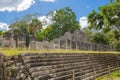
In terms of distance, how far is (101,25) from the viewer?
34.0 metres

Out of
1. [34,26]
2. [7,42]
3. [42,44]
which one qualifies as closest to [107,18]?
[42,44]

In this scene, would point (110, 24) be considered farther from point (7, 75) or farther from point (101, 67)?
point (7, 75)

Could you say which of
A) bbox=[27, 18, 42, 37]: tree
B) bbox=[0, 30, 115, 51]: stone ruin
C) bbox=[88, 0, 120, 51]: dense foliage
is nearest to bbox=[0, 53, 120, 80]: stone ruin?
bbox=[0, 30, 115, 51]: stone ruin

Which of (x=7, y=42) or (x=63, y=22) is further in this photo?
(x=63, y=22)

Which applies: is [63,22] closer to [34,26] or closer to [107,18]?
[34,26]

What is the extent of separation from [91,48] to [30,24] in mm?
39020

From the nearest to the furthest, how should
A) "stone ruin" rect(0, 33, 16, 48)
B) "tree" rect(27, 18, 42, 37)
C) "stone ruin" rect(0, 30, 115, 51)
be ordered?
"stone ruin" rect(0, 33, 16, 48), "stone ruin" rect(0, 30, 115, 51), "tree" rect(27, 18, 42, 37)

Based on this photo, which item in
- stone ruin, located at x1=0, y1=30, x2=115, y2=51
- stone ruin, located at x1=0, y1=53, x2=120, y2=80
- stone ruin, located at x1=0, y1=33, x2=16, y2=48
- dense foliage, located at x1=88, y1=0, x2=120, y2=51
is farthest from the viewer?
dense foliage, located at x1=88, y1=0, x2=120, y2=51

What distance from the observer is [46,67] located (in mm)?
14227

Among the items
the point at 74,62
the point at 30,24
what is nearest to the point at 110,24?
the point at 74,62

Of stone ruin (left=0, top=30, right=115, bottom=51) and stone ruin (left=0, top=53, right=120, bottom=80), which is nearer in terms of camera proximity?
stone ruin (left=0, top=53, right=120, bottom=80)

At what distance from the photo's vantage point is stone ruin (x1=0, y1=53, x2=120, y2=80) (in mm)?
11820

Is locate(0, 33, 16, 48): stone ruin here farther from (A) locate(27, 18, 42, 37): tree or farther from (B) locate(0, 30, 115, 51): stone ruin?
(A) locate(27, 18, 42, 37): tree

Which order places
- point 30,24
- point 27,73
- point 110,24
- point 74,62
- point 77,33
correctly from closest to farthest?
point 27,73, point 74,62, point 110,24, point 77,33, point 30,24
